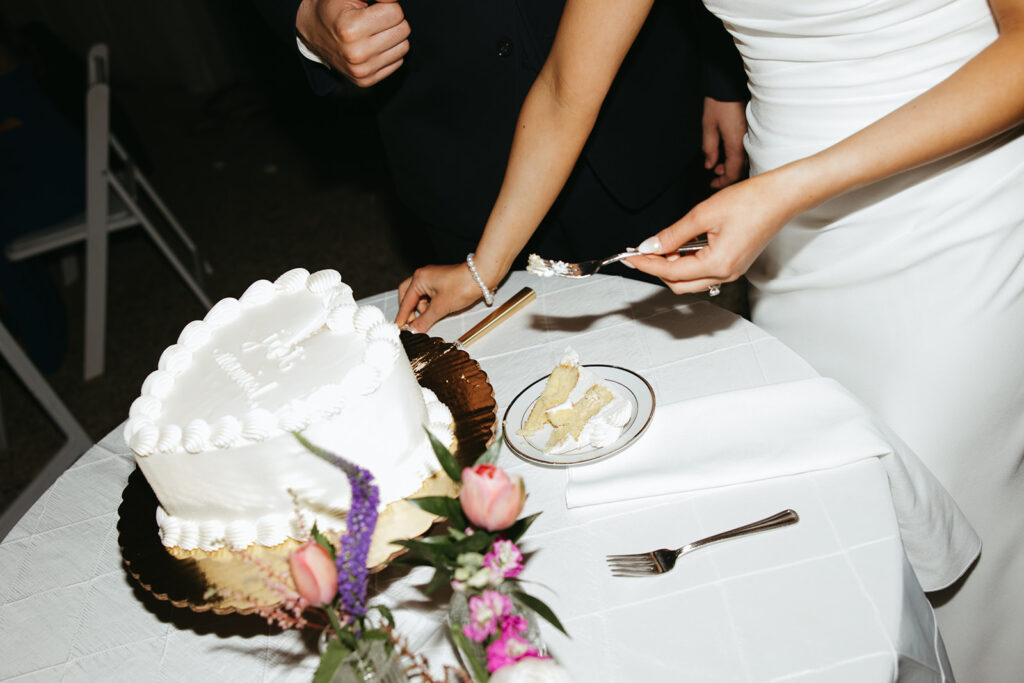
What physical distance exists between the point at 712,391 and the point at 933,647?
1.67ft

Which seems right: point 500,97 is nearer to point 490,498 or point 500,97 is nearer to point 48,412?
point 490,498

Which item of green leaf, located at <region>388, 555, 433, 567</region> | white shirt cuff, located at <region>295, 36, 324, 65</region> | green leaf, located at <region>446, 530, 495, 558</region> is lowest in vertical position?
green leaf, located at <region>388, 555, 433, 567</region>

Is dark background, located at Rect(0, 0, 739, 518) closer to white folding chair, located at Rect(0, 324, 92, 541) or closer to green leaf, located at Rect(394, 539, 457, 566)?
white folding chair, located at Rect(0, 324, 92, 541)

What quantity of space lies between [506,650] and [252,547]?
21.9 inches

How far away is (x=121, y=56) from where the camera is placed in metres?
7.61

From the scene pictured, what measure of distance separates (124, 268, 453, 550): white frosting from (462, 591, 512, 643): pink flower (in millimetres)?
431

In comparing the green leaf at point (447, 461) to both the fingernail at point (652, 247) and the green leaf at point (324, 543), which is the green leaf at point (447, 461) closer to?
the green leaf at point (324, 543)

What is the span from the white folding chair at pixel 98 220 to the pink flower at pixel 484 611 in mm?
3358

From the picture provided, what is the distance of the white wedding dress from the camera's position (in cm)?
148

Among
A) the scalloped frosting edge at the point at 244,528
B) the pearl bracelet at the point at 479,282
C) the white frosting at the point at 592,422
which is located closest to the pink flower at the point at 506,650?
the scalloped frosting edge at the point at 244,528

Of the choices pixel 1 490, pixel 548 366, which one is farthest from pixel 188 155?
pixel 548 366

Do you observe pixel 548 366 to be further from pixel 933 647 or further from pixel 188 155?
pixel 188 155

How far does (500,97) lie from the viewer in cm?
196

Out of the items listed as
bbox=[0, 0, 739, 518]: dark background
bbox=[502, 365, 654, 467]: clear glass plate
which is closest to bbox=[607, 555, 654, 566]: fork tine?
bbox=[502, 365, 654, 467]: clear glass plate
